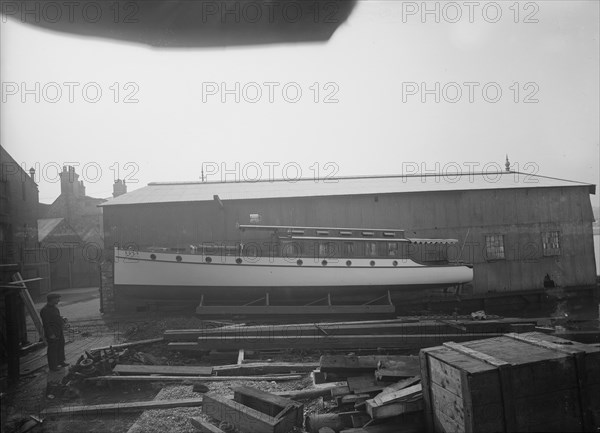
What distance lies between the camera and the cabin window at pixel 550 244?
16391mm

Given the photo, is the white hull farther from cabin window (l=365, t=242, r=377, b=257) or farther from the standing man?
the standing man

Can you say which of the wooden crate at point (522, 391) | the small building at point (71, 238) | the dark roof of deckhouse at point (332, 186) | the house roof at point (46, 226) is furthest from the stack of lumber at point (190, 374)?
the house roof at point (46, 226)

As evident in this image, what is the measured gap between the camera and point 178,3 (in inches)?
70.5

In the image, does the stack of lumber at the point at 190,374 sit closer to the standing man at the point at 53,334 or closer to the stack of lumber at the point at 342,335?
the stack of lumber at the point at 342,335

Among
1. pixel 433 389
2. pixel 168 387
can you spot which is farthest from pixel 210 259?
pixel 433 389

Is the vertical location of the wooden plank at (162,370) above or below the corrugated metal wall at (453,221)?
below

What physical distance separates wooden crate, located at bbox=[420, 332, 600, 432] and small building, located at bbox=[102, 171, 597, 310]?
41.4ft

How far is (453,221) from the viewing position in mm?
16234

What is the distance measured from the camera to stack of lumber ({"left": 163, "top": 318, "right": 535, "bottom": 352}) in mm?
7551

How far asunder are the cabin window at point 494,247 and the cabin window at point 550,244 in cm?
206

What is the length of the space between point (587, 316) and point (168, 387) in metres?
14.5

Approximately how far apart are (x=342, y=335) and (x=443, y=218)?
10.4m

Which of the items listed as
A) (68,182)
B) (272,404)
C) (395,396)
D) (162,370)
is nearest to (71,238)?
(68,182)

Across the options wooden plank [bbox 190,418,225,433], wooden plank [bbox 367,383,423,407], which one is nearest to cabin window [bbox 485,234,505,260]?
wooden plank [bbox 367,383,423,407]
